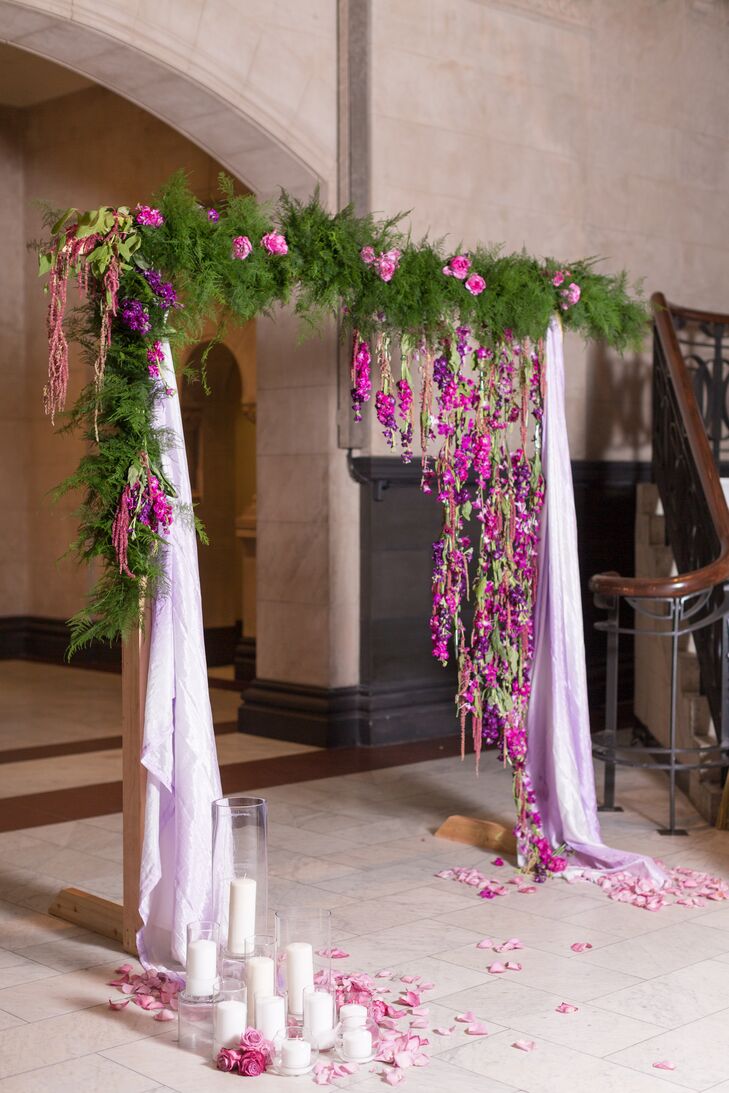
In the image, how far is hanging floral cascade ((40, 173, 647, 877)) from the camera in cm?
428

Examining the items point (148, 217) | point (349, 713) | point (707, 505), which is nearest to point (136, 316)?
point (148, 217)

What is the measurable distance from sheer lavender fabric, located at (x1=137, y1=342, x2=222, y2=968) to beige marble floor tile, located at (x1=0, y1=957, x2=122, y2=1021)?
0.17 metres

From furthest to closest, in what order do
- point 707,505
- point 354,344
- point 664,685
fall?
point 664,685
point 707,505
point 354,344

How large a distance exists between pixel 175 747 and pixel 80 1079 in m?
1.13

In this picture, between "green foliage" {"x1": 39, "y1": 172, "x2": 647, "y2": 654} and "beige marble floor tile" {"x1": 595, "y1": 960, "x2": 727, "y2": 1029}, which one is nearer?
"beige marble floor tile" {"x1": 595, "y1": 960, "x2": 727, "y2": 1029}

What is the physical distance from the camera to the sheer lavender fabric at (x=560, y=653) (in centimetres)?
552

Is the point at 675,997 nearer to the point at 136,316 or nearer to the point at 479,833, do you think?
the point at 479,833

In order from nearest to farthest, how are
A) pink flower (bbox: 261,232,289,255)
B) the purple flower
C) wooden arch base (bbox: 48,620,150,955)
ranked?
the purple flower → wooden arch base (bbox: 48,620,150,955) → pink flower (bbox: 261,232,289,255)

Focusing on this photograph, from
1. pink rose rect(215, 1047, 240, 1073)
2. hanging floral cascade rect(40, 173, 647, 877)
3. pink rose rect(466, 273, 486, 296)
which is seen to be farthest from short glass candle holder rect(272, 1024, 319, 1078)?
pink rose rect(466, 273, 486, 296)

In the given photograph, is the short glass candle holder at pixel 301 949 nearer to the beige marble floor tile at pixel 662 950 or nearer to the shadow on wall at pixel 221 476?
the beige marble floor tile at pixel 662 950

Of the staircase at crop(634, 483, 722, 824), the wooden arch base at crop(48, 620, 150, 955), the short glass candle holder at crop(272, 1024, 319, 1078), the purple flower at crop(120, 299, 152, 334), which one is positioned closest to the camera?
the short glass candle holder at crop(272, 1024, 319, 1078)

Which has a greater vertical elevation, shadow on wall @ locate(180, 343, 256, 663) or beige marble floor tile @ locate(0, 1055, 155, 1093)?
shadow on wall @ locate(180, 343, 256, 663)

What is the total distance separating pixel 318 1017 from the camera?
143 inches

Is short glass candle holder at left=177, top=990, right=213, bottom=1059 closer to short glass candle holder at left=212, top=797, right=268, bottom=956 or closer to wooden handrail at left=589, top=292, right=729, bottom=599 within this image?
short glass candle holder at left=212, top=797, right=268, bottom=956
